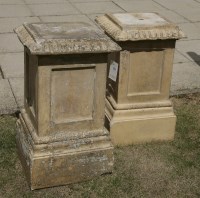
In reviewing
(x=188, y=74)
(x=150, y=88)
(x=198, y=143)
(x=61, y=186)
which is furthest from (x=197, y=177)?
(x=188, y=74)

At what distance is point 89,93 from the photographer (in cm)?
426

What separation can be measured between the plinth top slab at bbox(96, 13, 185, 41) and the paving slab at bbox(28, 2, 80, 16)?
15.8ft

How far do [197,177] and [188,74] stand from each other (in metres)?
2.77

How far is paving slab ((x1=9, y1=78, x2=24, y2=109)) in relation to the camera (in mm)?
5898

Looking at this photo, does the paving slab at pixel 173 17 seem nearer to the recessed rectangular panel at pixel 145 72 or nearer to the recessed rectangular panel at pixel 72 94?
the recessed rectangular panel at pixel 145 72

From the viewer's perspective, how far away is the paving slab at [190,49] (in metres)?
7.86

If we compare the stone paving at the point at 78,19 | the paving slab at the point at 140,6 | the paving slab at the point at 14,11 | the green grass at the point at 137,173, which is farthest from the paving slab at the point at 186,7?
the green grass at the point at 137,173

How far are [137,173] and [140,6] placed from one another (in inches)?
256

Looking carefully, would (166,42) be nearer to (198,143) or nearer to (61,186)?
(198,143)

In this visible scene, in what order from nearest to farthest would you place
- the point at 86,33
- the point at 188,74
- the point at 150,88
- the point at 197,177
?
1. the point at 86,33
2. the point at 197,177
3. the point at 150,88
4. the point at 188,74

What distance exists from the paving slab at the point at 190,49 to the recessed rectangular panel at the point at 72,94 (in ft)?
12.9

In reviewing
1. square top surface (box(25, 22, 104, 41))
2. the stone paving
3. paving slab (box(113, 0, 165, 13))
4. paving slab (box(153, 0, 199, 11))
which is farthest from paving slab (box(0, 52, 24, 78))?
paving slab (box(153, 0, 199, 11))

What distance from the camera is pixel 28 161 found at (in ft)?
14.3

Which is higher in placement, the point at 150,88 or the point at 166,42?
the point at 166,42
